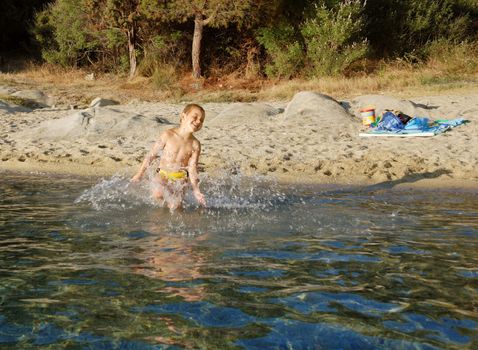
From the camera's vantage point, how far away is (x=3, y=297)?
12.4 ft

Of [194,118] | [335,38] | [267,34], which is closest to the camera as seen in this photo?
[194,118]

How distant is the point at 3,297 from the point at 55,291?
1.04 ft

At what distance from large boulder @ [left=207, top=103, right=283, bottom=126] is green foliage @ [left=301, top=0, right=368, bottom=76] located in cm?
658

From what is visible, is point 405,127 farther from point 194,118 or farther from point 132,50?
point 132,50

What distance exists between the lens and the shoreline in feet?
30.0

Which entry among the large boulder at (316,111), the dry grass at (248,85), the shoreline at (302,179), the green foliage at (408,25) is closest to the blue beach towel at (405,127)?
the large boulder at (316,111)

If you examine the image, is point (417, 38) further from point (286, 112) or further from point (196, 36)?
point (286, 112)

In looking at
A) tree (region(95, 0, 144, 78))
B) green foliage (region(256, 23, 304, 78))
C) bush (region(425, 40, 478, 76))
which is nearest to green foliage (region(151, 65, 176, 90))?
tree (region(95, 0, 144, 78))

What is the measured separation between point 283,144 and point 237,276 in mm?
7431

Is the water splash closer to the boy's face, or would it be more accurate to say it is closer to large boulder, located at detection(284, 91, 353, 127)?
the boy's face

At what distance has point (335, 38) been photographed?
20.2 metres

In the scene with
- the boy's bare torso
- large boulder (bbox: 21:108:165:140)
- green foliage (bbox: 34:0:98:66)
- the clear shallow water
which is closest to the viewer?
the clear shallow water

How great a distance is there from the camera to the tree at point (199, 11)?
67.5 feet

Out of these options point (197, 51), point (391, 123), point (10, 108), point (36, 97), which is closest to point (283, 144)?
point (391, 123)
